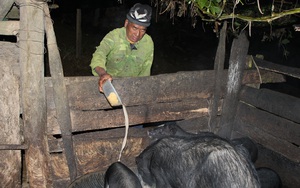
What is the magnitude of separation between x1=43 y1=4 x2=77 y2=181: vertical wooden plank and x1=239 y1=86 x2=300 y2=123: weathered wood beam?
258 centimetres

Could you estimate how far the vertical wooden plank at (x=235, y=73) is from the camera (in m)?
4.50

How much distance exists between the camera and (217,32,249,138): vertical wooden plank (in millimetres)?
4496

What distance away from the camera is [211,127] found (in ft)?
15.3

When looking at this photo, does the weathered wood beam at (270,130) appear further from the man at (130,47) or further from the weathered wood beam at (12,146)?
the weathered wood beam at (12,146)

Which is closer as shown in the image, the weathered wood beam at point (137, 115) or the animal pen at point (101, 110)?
the animal pen at point (101, 110)

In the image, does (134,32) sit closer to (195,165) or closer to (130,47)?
(130,47)

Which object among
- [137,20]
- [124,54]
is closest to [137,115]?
[124,54]

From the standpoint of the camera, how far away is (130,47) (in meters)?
4.28

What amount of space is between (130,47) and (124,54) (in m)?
0.12

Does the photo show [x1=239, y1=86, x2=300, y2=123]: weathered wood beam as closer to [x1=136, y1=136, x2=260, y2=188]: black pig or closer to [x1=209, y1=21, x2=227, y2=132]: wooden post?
[x1=209, y1=21, x2=227, y2=132]: wooden post

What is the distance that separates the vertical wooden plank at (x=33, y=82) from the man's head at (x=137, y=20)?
1211mm

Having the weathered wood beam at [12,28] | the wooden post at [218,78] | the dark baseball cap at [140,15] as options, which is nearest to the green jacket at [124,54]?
the dark baseball cap at [140,15]

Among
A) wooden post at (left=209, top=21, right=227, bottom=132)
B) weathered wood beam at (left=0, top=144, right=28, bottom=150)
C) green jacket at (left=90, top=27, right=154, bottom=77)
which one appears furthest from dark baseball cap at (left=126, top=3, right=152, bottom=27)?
weathered wood beam at (left=0, top=144, right=28, bottom=150)

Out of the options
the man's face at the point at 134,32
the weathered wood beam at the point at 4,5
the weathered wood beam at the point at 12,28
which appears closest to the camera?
the weathered wood beam at the point at 4,5
